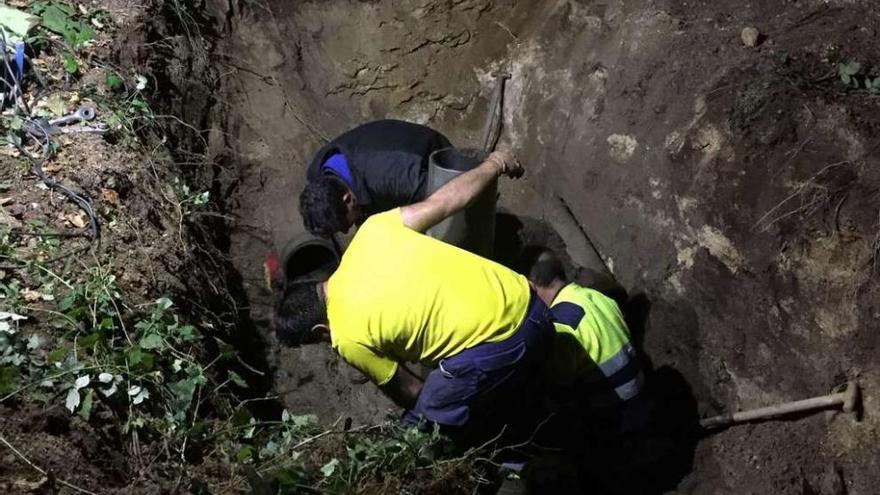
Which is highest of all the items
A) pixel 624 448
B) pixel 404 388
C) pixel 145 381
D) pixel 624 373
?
pixel 145 381

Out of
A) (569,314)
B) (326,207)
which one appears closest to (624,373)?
(569,314)

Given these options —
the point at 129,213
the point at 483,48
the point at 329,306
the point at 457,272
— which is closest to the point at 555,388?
the point at 457,272

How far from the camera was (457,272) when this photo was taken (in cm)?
324

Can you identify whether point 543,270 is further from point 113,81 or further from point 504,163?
point 113,81

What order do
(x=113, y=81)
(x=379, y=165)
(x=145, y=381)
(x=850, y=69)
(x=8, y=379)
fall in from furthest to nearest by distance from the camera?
(x=113, y=81)
(x=379, y=165)
(x=850, y=69)
(x=145, y=381)
(x=8, y=379)

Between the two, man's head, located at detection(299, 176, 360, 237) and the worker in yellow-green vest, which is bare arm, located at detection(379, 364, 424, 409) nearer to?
the worker in yellow-green vest

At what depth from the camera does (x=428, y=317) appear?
321 cm

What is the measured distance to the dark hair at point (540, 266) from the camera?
4.30m

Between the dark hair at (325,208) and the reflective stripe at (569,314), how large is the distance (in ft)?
3.70

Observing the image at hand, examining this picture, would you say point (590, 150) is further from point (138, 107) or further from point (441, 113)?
point (138, 107)

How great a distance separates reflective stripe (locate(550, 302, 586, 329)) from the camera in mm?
→ 3678

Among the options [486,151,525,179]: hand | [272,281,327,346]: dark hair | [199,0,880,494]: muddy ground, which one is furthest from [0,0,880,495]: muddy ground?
[486,151,525,179]: hand

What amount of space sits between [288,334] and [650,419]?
5.95 feet

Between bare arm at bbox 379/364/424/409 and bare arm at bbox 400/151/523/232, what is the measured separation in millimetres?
654
